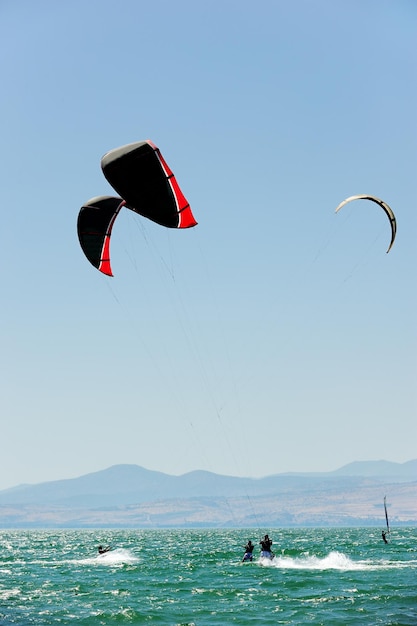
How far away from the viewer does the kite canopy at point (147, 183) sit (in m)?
20.4

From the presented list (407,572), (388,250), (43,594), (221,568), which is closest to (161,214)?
(388,250)

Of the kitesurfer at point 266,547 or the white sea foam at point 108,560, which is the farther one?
the white sea foam at point 108,560

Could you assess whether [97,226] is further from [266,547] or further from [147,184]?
[266,547]

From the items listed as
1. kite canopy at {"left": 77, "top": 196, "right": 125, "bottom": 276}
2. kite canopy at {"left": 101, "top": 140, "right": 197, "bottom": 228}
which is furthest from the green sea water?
kite canopy at {"left": 101, "top": 140, "right": 197, "bottom": 228}

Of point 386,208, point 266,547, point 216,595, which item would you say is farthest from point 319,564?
point 386,208

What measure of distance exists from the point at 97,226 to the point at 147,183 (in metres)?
4.96

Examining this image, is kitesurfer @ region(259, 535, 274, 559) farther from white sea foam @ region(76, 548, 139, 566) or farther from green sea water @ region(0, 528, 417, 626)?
white sea foam @ region(76, 548, 139, 566)

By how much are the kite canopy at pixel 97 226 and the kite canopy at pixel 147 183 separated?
3.29 metres

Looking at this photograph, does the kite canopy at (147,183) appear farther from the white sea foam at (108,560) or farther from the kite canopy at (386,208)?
the white sea foam at (108,560)

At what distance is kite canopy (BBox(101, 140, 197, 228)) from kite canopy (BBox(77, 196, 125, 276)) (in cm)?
329

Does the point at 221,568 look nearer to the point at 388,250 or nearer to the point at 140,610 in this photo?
the point at 140,610

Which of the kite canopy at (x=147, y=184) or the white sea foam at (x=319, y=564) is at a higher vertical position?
the kite canopy at (x=147, y=184)

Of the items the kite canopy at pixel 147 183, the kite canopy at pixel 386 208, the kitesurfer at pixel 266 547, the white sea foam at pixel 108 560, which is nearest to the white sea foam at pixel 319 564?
the kitesurfer at pixel 266 547

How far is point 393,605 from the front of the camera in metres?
25.5
